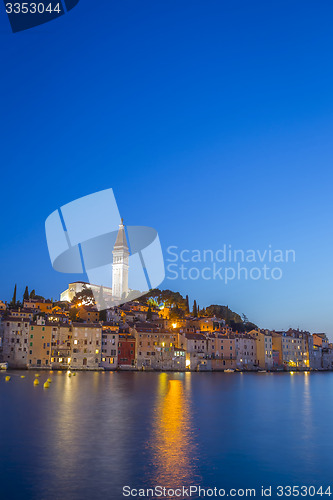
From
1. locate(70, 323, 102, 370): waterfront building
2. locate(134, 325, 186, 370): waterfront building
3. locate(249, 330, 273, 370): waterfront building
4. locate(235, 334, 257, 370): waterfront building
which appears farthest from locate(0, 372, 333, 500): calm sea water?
locate(249, 330, 273, 370): waterfront building

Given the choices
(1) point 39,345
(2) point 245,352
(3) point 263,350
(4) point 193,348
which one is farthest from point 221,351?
(1) point 39,345

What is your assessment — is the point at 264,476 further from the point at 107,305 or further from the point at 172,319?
the point at 107,305

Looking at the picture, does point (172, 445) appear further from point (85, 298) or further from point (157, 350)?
point (85, 298)

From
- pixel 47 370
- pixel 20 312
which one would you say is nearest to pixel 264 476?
pixel 47 370

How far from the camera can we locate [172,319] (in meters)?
87.1

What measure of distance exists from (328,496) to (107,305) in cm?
8070

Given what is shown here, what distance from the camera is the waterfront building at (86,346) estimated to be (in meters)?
62.4

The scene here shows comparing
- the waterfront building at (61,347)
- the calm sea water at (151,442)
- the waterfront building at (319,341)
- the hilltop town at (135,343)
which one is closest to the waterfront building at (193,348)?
the hilltop town at (135,343)

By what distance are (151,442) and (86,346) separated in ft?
149

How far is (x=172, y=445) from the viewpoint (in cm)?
1875

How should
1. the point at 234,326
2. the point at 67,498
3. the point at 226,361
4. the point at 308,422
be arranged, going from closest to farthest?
the point at 67,498 < the point at 308,422 < the point at 226,361 < the point at 234,326

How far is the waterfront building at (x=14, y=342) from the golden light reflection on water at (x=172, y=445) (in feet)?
111

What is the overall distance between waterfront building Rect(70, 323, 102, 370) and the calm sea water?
2688cm

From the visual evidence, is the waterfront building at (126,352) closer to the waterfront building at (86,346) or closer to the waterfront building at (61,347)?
the waterfront building at (86,346)
